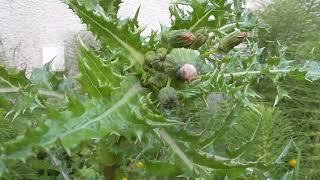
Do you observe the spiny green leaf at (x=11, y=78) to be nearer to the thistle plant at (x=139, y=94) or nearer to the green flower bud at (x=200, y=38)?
the thistle plant at (x=139, y=94)

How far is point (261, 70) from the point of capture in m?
1.47

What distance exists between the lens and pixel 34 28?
14.0 ft

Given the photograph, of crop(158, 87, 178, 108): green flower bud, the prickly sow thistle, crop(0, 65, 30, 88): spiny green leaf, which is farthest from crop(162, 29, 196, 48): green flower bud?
crop(0, 65, 30, 88): spiny green leaf

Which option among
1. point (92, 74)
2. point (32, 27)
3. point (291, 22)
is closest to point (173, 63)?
point (92, 74)

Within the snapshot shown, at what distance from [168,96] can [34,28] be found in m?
3.30

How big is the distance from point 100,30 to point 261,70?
0.46 metres

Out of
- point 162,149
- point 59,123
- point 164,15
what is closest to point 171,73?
point 162,149

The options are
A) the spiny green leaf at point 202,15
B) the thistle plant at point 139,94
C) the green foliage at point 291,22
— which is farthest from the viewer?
the green foliage at point 291,22

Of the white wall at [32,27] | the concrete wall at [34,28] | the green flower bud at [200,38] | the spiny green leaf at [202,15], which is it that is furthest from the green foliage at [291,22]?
the green flower bud at [200,38]

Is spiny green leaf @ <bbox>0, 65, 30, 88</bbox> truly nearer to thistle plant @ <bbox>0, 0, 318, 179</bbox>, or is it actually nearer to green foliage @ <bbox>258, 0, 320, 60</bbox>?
thistle plant @ <bbox>0, 0, 318, 179</bbox>

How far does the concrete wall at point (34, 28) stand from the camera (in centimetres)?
414

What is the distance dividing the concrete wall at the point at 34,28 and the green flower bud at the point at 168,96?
299cm

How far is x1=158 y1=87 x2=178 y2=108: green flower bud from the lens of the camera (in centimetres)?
114

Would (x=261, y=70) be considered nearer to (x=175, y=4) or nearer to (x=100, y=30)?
(x=175, y=4)
